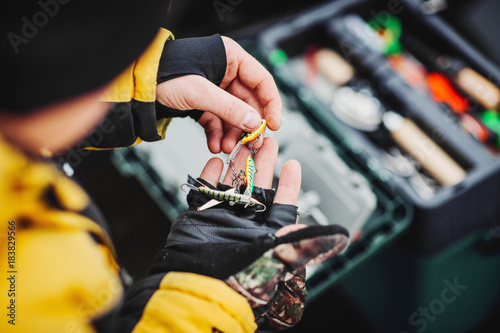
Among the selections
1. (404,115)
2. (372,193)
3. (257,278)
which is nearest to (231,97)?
(257,278)

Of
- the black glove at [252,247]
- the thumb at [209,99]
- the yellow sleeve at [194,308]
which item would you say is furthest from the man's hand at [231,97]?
the yellow sleeve at [194,308]

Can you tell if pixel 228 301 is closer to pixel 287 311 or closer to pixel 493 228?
pixel 287 311

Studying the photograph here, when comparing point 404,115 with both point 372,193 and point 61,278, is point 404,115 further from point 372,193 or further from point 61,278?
point 61,278

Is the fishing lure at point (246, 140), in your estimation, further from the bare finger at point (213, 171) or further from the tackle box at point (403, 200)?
the tackle box at point (403, 200)

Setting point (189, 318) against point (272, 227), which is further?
point (272, 227)

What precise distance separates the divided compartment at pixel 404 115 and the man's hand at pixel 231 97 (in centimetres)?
45

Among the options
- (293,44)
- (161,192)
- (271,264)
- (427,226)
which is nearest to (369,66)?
(293,44)

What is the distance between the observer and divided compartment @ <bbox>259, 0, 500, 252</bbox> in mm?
1043

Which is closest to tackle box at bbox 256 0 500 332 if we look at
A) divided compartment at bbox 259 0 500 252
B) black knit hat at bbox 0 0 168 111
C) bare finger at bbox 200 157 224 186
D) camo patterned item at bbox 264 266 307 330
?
divided compartment at bbox 259 0 500 252

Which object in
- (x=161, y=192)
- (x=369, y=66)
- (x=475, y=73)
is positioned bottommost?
(x=161, y=192)

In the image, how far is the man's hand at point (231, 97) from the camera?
65 cm

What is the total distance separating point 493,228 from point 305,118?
0.61 metres

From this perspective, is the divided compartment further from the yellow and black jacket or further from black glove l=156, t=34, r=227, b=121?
the yellow and black jacket

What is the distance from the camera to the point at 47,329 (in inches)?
18.0
